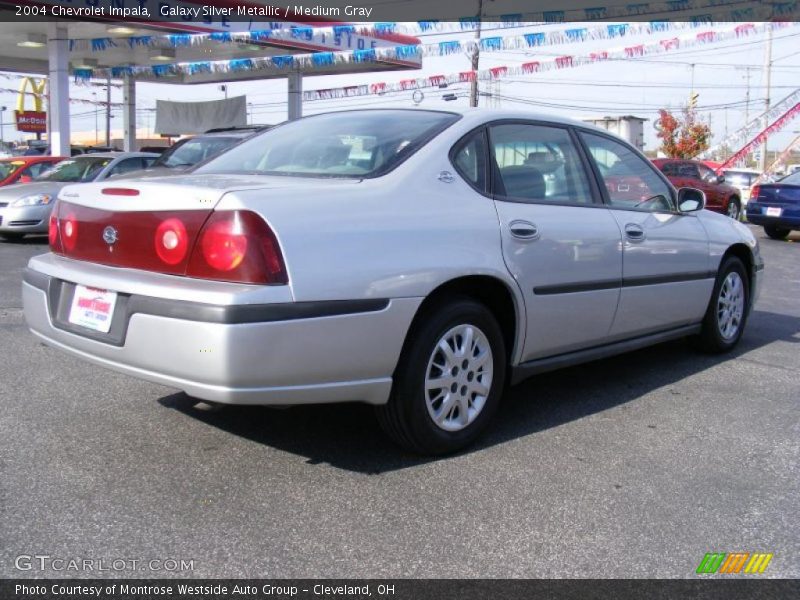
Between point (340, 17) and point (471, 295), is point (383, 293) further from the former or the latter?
point (340, 17)

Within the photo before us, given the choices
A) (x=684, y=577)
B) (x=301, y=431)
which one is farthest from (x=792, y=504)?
(x=301, y=431)

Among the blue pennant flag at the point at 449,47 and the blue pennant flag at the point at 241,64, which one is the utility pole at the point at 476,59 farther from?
the blue pennant flag at the point at 241,64

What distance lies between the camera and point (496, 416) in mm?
4090

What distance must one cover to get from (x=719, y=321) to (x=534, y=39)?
12.5 meters

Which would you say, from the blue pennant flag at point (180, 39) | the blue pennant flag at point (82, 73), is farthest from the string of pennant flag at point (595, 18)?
the blue pennant flag at point (82, 73)

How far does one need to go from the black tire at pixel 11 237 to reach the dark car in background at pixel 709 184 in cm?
1253

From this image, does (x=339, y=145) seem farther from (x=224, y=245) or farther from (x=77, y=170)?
(x=77, y=170)

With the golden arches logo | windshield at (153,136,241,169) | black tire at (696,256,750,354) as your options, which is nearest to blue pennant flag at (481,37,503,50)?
windshield at (153,136,241,169)

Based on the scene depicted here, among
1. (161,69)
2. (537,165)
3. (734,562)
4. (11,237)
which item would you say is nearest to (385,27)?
(161,69)

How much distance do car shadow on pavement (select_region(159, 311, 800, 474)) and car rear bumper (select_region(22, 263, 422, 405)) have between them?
45 centimetres

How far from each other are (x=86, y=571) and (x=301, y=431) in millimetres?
1412

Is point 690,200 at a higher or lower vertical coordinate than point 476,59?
lower

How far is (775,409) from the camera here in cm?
430

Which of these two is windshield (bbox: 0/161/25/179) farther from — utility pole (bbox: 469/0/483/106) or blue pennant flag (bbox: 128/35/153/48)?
utility pole (bbox: 469/0/483/106)
